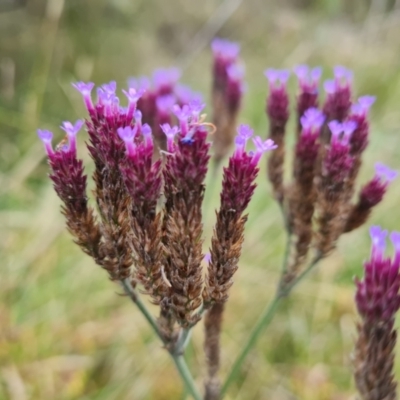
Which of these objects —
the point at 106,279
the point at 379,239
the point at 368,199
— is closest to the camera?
the point at 379,239

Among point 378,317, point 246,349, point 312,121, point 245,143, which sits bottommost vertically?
point 246,349

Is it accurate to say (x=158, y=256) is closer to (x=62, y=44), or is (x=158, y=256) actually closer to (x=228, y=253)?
(x=228, y=253)

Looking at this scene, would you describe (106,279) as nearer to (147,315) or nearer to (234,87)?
(234,87)

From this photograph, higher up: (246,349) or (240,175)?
(240,175)

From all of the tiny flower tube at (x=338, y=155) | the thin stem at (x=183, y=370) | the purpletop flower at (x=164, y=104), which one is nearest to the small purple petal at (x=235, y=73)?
the purpletop flower at (x=164, y=104)

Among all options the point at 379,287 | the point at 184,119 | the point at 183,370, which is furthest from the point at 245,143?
the point at 183,370
